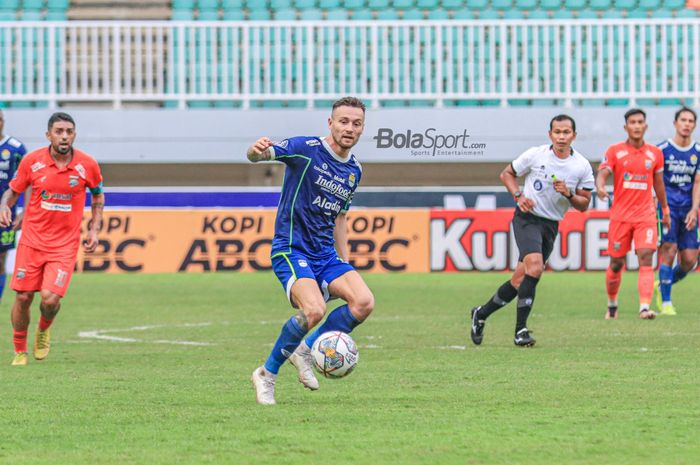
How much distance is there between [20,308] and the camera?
10359mm

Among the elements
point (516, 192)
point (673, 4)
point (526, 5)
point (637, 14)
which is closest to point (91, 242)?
point (516, 192)

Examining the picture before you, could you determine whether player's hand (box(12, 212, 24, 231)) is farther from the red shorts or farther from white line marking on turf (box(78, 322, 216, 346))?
the red shorts

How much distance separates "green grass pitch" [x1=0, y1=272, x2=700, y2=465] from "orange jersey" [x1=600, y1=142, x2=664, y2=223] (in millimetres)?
1105

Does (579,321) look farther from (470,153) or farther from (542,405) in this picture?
(470,153)

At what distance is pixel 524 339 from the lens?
36.0 ft

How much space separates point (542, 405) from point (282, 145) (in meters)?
2.06

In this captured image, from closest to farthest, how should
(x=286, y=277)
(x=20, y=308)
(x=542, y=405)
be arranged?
1. (x=542, y=405)
2. (x=286, y=277)
3. (x=20, y=308)

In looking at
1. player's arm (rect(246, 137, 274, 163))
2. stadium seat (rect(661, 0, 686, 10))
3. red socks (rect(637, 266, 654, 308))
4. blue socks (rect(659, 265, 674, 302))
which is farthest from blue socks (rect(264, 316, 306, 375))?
stadium seat (rect(661, 0, 686, 10))

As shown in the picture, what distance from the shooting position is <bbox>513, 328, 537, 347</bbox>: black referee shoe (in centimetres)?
1095

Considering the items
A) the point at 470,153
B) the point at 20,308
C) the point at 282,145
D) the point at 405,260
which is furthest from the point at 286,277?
the point at 470,153

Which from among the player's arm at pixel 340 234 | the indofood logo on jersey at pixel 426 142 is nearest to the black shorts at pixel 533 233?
the player's arm at pixel 340 234

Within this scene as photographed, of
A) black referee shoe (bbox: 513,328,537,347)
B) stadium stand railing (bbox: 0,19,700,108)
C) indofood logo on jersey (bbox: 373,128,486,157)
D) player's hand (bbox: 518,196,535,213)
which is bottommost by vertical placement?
black referee shoe (bbox: 513,328,537,347)

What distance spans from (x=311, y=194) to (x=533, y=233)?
388cm

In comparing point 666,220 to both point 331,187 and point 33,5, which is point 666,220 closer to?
point 331,187
